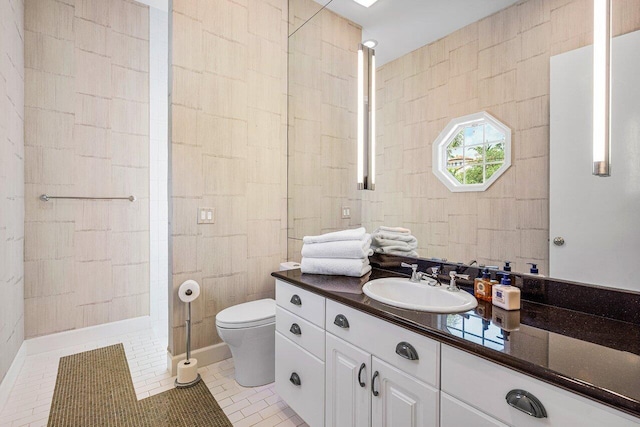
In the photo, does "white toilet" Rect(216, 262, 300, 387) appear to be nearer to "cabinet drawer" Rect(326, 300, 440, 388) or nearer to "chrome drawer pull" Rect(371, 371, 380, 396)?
"cabinet drawer" Rect(326, 300, 440, 388)

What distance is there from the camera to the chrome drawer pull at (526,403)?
725 millimetres

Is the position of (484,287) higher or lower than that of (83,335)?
higher

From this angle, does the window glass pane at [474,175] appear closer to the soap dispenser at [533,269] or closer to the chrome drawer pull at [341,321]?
the soap dispenser at [533,269]

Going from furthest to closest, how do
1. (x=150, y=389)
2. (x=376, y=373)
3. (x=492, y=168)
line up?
(x=150, y=389) → (x=492, y=168) → (x=376, y=373)

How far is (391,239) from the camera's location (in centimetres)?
180

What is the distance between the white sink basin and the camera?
1129 mm

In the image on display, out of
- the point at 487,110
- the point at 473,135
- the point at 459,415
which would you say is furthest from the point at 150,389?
the point at 487,110

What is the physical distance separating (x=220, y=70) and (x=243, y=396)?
2.26m

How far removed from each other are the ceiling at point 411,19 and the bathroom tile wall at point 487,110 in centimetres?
5

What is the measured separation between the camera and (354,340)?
124 cm

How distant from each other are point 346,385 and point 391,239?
0.84m

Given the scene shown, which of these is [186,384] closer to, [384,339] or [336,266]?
[336,266]

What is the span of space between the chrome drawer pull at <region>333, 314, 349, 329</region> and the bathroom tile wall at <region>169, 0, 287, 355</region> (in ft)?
4.18

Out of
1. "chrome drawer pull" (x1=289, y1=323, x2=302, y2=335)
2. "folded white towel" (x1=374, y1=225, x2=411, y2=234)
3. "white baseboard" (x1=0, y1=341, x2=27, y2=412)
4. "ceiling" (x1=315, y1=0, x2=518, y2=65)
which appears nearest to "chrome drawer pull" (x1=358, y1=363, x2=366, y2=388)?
"chrome drawer pull" (x1=289, y1=323, x2=302, y2=335)
